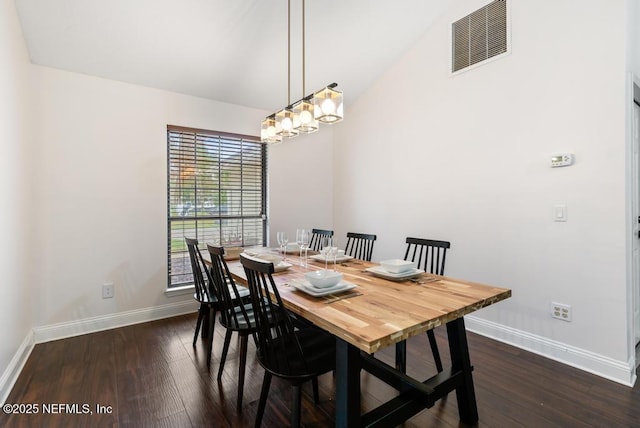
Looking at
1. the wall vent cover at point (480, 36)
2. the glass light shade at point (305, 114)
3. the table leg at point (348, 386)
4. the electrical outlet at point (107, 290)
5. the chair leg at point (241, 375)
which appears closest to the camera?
the table leg at point (348, 386)

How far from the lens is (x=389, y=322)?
124 cm

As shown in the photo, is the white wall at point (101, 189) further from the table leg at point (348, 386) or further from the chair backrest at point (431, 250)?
the table leg at point (348, 386)

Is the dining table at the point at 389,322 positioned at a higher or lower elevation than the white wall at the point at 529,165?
lower

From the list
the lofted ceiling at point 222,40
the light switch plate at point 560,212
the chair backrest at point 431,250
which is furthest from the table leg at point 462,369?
the lofted ceiling at point 222,40

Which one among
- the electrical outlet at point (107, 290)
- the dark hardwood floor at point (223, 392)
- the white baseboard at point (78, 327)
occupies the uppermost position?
the electrical outlet at point (107, 290)

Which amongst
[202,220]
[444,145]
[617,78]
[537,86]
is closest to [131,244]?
[202,220]

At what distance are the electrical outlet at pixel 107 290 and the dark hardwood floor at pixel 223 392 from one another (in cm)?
49

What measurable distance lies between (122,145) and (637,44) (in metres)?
4.48

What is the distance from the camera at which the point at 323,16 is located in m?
2.85

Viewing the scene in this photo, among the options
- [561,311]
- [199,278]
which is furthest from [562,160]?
[199,278]

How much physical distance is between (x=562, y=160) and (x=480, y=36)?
1.40m

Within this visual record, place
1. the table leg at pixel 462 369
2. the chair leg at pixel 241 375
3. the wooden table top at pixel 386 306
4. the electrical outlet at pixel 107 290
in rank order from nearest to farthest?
the wooden table top at pixel 386 306, the table leg at pixel 462 369, the chair leg at pixel 241 375, the electrical outlet at pixel 107 290

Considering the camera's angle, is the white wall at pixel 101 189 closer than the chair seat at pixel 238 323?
No

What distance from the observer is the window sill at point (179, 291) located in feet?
11.0
